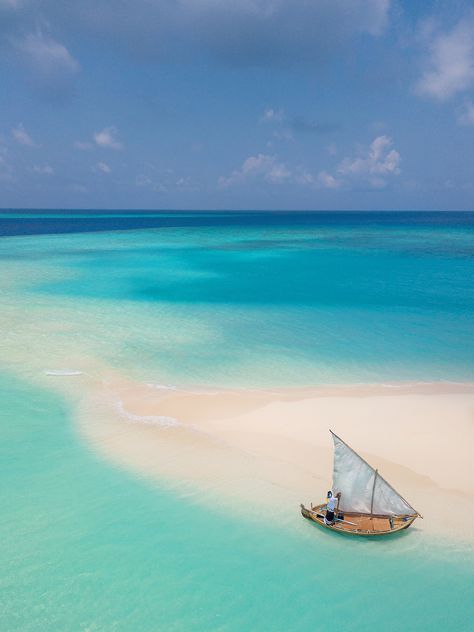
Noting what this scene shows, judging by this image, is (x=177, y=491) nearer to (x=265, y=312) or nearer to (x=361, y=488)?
(x=361, y=488)

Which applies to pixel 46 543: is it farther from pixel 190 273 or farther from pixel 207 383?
pixel 190 273

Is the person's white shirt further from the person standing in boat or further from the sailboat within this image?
the sailboat

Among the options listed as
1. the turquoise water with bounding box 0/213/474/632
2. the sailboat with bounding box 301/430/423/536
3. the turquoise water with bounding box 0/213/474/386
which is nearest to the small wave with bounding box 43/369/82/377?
the turquoise water with bounding box 0/213/474/632

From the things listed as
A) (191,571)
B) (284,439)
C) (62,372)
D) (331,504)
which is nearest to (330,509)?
(331,504)

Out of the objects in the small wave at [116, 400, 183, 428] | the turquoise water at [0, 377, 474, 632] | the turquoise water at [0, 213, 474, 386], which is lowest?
the turquoise water at [0, 377, 474, 632]

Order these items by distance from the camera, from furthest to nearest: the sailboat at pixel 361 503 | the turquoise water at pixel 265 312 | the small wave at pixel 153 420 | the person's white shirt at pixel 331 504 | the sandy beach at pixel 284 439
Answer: the turquoise water at pixel 265 312
the small wave at pixel 153 420
the sandy beach at pixel 284 439
the person's white shirt at pixel 331 504
the sailboat at pixel 361 503

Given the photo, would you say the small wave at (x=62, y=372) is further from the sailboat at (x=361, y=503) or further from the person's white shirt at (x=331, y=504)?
the person's white shirt at (x=331, y=504)

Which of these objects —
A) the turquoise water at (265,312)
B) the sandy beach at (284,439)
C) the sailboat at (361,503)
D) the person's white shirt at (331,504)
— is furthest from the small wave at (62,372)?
the person's white shirt at (331,504)
